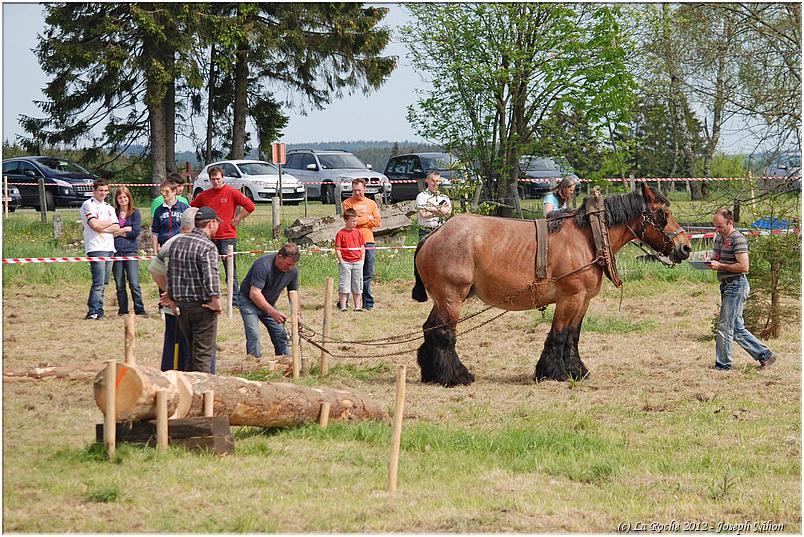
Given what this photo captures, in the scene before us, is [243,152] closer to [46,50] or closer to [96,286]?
[46,50]

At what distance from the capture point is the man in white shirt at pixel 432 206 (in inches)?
584

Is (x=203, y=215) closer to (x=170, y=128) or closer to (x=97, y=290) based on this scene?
(x=97, y=290)

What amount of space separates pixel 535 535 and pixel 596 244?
5192mm

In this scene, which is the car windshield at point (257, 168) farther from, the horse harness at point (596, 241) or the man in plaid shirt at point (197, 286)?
the man in plaid shirt at point (197, 286)

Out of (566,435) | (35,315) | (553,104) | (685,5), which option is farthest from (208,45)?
(566,435)

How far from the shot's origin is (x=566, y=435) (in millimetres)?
8180

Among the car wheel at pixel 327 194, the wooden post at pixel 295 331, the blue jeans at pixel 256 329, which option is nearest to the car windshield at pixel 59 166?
the car wheel at pixel 327 194

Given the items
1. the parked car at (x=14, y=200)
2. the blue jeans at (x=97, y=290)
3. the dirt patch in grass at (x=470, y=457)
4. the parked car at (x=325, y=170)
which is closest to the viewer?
the dirt patch in grass at (x=470, y=457)

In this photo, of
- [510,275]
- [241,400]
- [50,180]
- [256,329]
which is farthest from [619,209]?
[50,180]

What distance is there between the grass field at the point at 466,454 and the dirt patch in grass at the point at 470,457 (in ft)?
0.06

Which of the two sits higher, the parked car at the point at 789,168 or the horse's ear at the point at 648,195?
the parked car at the point at 789,168

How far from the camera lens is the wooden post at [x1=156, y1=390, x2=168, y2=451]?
6.93 metres

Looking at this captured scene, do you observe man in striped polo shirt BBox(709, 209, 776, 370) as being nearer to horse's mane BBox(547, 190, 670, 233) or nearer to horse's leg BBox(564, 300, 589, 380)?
horse's mane BBox(547, 190, 670, 233)

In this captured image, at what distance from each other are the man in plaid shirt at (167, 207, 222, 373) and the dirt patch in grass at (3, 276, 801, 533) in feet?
3.27
